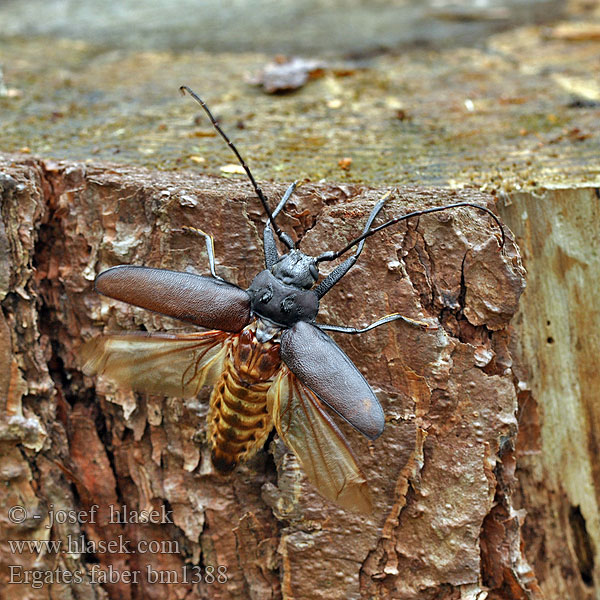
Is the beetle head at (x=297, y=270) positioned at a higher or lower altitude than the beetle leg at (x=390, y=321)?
higher

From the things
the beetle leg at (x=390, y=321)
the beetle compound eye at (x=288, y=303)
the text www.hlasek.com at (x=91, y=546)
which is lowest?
the text www.hlasek.com at (x=91, y=546)

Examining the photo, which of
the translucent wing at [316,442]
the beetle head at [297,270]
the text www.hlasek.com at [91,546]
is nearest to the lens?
the translucent wing at [316,442]

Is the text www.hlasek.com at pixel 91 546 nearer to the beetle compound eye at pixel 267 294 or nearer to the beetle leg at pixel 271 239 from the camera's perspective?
the beetle compound eye at pixel 267 294

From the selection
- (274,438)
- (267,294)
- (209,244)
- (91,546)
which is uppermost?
(209,244)

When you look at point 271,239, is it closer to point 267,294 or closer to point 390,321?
point 267,294

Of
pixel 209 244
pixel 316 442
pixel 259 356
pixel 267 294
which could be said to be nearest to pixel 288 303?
pixel 267 294

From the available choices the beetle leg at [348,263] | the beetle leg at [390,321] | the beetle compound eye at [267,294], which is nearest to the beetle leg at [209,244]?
the beetle compound eye at [267,294]

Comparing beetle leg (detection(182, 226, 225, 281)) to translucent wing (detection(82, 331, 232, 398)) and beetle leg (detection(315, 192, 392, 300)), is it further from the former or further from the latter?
beetle leg (detection(315, 192, 392, 300))
